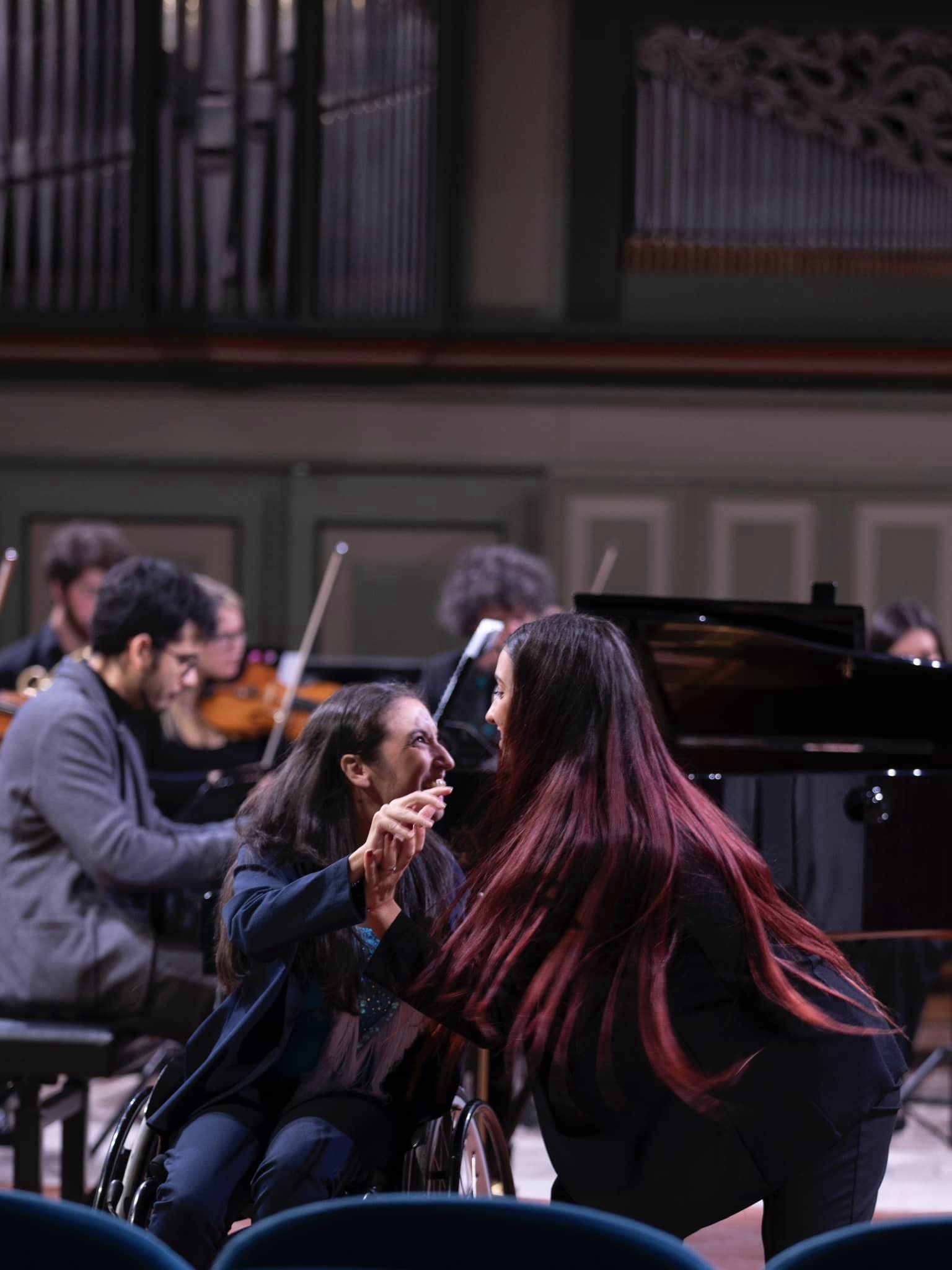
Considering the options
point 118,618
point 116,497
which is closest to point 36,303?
point 116,497

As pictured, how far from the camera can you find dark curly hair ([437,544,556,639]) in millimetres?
4285

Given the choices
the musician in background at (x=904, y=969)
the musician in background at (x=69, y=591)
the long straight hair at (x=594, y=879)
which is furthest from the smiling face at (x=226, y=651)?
the long straight hair at (x=594, y=879)


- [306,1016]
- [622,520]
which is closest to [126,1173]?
[306,1016]

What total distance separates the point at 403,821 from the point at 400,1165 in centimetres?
57

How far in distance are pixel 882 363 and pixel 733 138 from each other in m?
0.93

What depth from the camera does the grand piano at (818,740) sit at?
9.01 feet

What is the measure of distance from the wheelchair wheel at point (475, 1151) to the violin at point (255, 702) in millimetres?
2421

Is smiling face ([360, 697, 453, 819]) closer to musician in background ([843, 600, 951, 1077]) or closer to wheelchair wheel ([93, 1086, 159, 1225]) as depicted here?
wheelchair wheel ([93, 1086, 159, 1225])

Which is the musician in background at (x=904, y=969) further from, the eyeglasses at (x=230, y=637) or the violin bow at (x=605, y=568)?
the eyeglasses at (x=230, y=637)

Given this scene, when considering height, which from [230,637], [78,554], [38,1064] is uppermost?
[78,554]

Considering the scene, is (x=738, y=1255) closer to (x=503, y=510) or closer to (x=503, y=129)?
(x=503, y=510)

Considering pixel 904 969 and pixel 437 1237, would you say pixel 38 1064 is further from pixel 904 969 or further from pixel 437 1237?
pixel 904 969

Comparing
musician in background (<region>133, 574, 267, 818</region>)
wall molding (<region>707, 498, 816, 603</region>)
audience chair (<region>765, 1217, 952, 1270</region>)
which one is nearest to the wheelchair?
audience chair (<region>765, 1217, 952, 1270</region>)

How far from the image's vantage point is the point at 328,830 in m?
2.19
